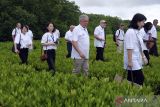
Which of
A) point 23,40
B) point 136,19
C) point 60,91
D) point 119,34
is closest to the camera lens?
point 60,91

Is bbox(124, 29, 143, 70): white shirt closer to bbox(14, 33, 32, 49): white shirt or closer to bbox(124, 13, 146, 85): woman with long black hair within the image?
bbox(124, 13, 146, 85): woman with long black hair

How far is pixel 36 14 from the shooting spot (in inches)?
2202

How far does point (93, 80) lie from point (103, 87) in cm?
108

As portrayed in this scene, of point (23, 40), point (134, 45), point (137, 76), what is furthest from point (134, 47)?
point (23, 40)

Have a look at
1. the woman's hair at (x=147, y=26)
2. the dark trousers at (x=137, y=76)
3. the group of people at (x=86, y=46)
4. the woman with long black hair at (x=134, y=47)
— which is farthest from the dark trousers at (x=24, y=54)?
the woman with long black hair at (x=134, y=47)

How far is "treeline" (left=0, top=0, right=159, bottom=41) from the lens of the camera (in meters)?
49.9

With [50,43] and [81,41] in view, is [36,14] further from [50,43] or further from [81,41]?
[81,41]

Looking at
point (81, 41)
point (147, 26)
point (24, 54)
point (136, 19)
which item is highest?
point (136, 19)

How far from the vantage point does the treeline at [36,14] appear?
4991 cm

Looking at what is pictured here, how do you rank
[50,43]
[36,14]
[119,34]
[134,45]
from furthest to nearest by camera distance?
[36,14] → [119,34] → [50,43] → [134,45]

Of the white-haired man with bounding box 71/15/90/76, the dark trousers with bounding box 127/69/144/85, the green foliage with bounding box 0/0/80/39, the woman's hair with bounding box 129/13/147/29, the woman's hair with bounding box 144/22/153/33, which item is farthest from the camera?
the green foliage with bounding box 0/0/80/39

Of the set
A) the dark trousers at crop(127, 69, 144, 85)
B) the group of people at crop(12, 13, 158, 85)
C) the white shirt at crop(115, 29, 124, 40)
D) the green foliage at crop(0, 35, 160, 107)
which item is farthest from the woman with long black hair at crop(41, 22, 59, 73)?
the white shirt at crop(115, 29, 124, 40)

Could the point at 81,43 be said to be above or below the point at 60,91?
above

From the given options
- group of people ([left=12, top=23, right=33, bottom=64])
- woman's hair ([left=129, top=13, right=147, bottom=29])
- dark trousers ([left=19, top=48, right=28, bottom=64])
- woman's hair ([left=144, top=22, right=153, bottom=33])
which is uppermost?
woman's hair ([left=129, top=13, right=147, bottom=29])
